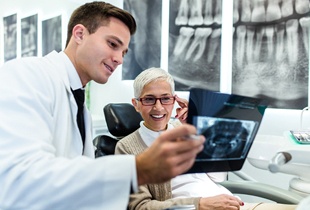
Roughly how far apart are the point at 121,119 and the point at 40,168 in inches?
53.7

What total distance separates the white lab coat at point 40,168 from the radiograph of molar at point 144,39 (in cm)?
234

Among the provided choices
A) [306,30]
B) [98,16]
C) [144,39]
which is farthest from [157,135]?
[144,39]

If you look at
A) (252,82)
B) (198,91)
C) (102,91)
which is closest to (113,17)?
(198,91)

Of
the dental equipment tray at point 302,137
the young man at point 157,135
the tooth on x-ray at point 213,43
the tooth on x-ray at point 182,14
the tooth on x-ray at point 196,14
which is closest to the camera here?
the dental equipment tray at point 302,137

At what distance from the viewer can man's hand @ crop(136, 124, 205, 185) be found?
2.09ft

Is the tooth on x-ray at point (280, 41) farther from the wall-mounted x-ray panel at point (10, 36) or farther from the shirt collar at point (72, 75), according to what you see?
the wall-mounted x-ray panel at point (10, 36)

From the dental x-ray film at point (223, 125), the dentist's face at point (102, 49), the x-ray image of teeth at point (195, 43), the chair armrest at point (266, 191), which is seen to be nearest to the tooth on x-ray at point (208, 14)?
the x-ray image of teeth at point (195, 43)

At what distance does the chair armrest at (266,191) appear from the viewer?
5.00 feet

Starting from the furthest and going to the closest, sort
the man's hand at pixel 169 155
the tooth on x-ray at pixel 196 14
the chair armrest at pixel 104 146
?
the tooth on x-ray at pixel 196 14
the chair armrest at pixel 104 146
the man's hand at pixel 169 155

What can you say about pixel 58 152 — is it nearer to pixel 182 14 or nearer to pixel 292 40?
pixel 292 40

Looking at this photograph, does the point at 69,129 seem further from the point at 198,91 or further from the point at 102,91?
the point at 102,91

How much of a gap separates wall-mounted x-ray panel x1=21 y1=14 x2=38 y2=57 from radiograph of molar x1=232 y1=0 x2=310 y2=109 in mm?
2218

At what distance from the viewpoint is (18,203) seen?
77 centimetres

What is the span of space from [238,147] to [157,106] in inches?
28.9
